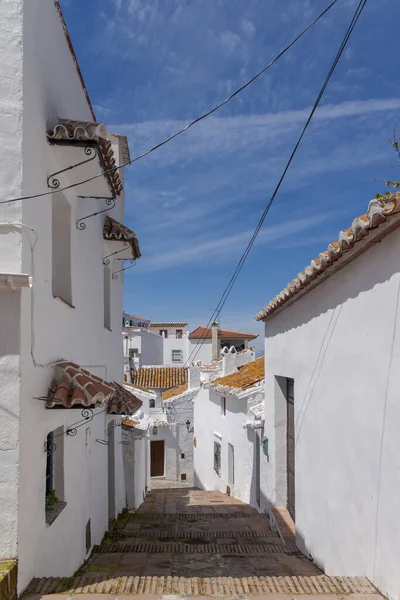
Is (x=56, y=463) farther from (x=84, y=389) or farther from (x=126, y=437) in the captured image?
(x=126, y=437)

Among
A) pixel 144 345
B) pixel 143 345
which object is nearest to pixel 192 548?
pixel 143 345

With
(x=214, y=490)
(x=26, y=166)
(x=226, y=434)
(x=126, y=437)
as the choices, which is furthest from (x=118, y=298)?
(x=214, y=490)

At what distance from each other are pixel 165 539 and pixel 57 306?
16.8 ft

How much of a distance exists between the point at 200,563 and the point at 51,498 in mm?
2304

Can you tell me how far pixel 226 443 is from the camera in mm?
17547

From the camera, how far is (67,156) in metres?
5.32

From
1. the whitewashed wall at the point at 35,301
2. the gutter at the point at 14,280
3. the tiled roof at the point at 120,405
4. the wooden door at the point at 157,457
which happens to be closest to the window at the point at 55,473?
the whitewashed wall at the point at 35,301

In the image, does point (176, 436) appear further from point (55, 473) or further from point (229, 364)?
point (55, 473)

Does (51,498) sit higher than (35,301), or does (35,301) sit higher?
(35,301)

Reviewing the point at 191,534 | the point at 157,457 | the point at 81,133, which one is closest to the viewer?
the point at 81,133

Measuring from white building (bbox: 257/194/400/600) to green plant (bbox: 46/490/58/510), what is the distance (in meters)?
2.97

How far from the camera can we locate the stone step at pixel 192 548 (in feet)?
24.3

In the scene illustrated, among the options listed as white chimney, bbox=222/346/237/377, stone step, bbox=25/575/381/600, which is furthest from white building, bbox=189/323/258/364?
stone step, bbox=25/575/381/600

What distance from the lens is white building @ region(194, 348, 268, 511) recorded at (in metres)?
12.7
